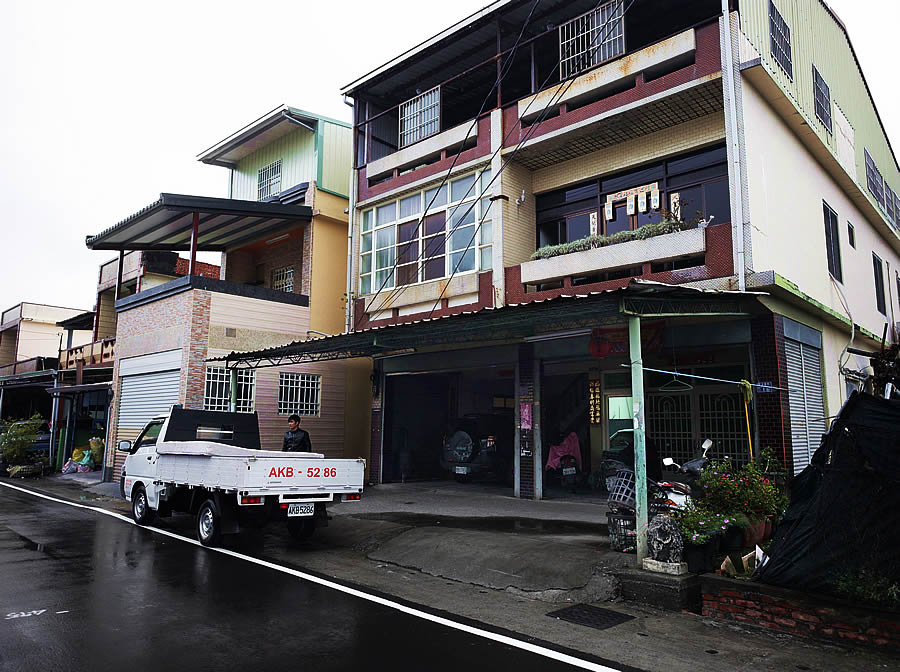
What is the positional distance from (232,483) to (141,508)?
4.08 meters

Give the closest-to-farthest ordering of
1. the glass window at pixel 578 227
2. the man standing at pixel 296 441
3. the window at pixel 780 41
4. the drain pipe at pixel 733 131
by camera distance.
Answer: the drain pipe at pixel 733 131 < the man standing at pixel 296 441 < the window at pixel 780 41 < the glass window at pixel 578 227

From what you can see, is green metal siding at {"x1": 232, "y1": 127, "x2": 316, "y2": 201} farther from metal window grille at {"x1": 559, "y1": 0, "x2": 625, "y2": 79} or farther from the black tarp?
the black tarp

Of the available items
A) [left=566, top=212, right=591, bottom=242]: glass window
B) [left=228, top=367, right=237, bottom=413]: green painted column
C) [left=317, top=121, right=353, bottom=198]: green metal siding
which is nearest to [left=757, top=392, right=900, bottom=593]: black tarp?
[left=566, top=212, right=591, bottom=242]: glass window

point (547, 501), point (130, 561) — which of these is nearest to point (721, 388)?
point (547, 501)

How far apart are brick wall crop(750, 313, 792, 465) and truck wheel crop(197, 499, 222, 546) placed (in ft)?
30.3

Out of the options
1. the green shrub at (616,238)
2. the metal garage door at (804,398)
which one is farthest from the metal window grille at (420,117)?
the metal garage door at (804,398)

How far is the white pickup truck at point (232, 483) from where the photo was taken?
9.29 meters

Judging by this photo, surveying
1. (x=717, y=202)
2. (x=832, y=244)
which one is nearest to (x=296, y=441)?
(x=717, y=202)

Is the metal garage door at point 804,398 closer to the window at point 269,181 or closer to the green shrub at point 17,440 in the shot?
the window at point 269,181

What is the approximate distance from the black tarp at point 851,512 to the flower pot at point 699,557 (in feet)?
3.02

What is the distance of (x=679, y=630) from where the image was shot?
6172mm

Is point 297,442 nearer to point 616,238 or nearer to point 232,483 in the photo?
point 232,483

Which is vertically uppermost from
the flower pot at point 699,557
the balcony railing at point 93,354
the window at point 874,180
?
the window at point 874,180

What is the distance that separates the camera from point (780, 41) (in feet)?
46.2
